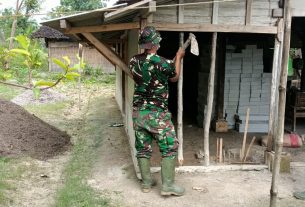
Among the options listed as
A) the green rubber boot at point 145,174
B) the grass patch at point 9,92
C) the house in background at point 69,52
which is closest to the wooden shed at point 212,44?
the green rubber boot at point 145,174

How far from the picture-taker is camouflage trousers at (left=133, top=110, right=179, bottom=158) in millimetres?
5402

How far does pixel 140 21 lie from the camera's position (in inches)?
234

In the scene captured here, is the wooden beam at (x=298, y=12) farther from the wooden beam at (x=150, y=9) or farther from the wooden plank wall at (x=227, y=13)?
the wooden beam at (x=150, y=9)

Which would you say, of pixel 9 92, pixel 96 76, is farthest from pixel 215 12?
pixel 96 76

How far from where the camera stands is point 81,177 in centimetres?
630

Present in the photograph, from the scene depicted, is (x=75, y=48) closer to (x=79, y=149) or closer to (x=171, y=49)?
(x=171, y=49)

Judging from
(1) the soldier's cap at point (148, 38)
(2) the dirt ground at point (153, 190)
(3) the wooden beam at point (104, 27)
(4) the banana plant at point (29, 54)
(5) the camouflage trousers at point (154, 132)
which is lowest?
(2) the dirt ground at point (153, 190)

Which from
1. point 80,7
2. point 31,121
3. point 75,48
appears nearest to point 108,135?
point 31,121

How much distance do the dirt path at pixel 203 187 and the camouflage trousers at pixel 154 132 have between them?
0.63 meters

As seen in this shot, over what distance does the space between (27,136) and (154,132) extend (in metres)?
4.08

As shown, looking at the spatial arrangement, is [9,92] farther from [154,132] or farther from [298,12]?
[298,12]

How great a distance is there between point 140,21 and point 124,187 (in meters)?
2.57

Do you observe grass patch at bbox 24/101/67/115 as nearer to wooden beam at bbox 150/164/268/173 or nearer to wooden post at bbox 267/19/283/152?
wooden beam at bbox 150/164/268/173

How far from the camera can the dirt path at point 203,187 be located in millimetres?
5328
